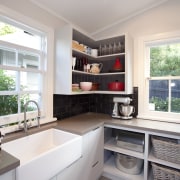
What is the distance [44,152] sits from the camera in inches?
45.3

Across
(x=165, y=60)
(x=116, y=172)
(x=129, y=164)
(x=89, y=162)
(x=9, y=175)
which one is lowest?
(x=116, y=172)

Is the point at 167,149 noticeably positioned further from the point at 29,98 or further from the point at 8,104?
the point at 8,104

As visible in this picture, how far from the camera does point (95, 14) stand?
6.97 ft

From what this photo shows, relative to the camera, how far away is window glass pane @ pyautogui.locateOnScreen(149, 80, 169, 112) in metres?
2.14

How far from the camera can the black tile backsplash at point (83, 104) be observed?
2107 mm

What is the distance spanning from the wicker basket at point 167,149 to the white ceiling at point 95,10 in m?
1.84

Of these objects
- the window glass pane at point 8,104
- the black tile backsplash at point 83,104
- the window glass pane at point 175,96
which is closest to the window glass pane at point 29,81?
the window glass pane at point 8,104

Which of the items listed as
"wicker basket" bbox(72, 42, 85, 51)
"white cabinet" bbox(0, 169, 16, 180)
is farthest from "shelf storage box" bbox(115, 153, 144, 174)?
"wicker basket" bbox(72, 42, 85, 51)

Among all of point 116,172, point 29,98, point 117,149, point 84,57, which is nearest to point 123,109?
point 117,149

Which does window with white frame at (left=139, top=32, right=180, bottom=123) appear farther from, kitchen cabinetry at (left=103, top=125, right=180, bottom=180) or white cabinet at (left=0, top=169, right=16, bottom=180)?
white cabinet at (left=0, top=169, right=16, bottom=180)

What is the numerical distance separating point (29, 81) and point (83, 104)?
108cm

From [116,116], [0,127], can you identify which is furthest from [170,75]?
[0,127]

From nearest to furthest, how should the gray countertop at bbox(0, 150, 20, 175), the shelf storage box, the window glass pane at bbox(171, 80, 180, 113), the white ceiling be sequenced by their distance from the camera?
the gray countertop at bbox(0, 150, 20, 175), the white ceiling, the shelf storage box, the window glass pane at bbox(171, 80, 180, 113)

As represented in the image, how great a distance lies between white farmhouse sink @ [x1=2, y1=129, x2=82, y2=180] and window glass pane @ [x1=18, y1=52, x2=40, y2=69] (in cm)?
81
